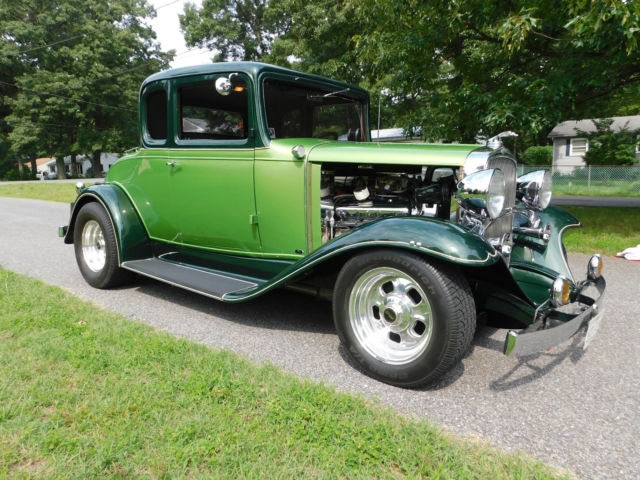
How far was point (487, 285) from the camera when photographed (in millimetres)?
2725

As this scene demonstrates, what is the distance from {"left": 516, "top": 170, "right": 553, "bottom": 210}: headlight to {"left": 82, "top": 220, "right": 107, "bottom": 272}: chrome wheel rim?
13.0 feet

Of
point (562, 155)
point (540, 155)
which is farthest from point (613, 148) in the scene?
point (540, 155)

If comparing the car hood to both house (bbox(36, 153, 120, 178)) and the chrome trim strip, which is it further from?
house (bbox(36, 153, 120, 178))

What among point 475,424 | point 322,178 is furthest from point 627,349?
point 322,178

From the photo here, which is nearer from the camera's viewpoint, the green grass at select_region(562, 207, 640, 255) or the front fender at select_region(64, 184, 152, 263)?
the front fender at select_region(64, 184, 152, 263)

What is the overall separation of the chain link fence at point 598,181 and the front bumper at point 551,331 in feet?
52.1

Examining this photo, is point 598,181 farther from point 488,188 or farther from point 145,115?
point 145,115

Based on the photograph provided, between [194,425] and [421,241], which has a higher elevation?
[421,241]

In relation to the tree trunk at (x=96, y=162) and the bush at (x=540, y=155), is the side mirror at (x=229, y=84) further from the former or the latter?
the tree trunk at (x=96, y=162)

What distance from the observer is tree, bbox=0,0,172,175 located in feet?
113

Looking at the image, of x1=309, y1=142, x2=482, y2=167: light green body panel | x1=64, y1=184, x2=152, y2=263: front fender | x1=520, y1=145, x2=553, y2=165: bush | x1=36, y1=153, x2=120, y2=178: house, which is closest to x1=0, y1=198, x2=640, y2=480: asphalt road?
x1=64, y1=184, x2=152, y2=263: front fender

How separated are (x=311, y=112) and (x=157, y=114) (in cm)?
145

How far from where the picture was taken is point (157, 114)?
4.12 meters

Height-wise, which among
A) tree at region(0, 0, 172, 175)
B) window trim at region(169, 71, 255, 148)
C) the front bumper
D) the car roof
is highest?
tree at region(0, 0, 172, 175)
